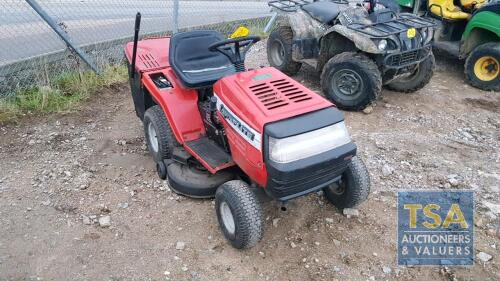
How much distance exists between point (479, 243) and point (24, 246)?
10.6 ft

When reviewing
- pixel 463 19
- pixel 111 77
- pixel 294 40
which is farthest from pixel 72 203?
pixel 463 19

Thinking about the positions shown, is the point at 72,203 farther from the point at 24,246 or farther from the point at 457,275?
the point at 457,275

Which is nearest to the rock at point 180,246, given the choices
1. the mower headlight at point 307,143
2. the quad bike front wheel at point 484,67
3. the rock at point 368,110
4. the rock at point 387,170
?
the mower headlight at point 307,143

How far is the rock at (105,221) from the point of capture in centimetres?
331

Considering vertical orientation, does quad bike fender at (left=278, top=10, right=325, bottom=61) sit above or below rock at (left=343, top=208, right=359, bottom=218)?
above

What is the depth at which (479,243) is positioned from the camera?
317 centimetres

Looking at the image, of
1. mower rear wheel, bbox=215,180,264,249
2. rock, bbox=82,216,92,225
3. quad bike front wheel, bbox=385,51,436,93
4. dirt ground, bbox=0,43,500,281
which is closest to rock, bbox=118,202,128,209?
dirt ground, bbox=0,43,500,281

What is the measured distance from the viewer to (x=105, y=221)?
3342mm

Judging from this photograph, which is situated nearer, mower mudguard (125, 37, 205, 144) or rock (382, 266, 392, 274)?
rock (382, 266, 392, 274)

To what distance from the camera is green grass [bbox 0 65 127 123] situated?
4.91m

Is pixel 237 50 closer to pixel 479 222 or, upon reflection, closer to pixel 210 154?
pixel 210 154

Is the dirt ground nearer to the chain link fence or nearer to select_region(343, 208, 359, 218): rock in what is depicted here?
select_region(343, 208, 359, 218): rock

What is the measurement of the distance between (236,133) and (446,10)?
489 cm

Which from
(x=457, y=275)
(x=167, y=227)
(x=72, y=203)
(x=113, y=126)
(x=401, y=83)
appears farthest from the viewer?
(x=401, y=83)
